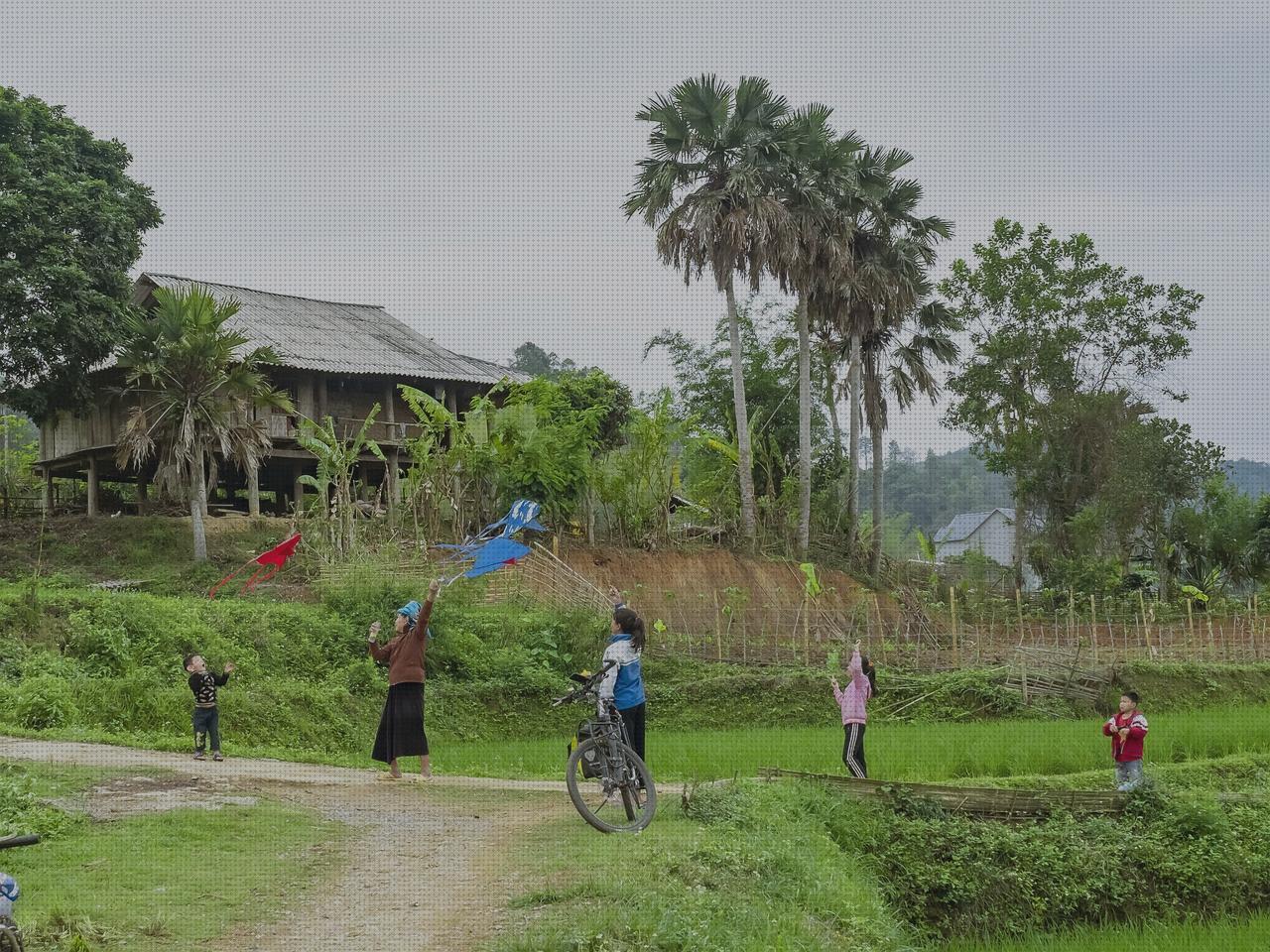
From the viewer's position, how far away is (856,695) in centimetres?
1310

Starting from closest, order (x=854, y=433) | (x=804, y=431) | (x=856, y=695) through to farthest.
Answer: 1. (x=856, y=695)
2. (x=804, y=431)
3. (x=854, y=433)

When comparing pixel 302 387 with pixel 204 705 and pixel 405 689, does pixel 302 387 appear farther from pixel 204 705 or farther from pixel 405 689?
pixel 405 689

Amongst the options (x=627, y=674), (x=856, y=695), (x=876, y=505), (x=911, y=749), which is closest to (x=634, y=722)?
(x=627, y=674)

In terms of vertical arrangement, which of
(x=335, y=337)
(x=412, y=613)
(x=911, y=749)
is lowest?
(x=911, y=749)

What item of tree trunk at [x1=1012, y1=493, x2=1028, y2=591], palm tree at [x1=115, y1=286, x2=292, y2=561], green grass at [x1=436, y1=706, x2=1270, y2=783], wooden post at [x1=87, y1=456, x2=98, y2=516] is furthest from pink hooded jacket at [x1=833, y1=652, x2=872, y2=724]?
tree trunk at [x1=1012, y1=493, x2=1028, y2=591]

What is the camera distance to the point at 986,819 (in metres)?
12.7

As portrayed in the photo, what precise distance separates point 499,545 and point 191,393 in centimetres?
806

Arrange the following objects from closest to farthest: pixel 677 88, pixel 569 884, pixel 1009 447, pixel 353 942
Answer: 1. pixel 353 942
2. pixel 569 884
3. pixel 677 88
4. pixel 1009 447

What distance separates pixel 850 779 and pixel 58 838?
6.79 m

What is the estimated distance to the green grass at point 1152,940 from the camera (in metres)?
11.0

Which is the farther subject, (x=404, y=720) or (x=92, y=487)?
(x=92, y=487)

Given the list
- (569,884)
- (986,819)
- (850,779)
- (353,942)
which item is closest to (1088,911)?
(986,819)

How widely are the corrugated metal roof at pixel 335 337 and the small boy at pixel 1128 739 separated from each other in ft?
71.8

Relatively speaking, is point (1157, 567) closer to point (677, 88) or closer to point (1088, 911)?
point (677, 88)
